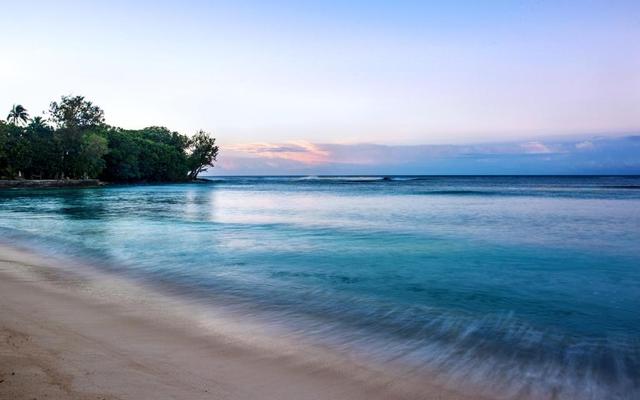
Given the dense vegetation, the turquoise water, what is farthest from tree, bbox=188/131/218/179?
the turquoise water

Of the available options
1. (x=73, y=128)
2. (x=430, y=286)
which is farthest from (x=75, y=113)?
(x=430, y=286)

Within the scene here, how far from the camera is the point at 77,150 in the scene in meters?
76.4

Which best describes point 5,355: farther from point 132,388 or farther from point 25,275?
point 25,275

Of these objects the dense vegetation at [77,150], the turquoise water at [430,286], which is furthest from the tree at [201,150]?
the turquoise water at [430,286]

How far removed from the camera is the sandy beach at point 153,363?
3.82 metres

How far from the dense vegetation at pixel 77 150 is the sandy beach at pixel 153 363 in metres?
68.6

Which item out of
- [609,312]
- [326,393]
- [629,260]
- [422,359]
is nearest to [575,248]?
[629,260]

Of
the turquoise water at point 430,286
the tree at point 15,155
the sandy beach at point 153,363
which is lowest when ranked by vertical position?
the turquoise water at point 430,286

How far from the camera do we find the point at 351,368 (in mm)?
4793

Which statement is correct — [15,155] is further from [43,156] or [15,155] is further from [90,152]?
[90,152]

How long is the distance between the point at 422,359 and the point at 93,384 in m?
3.38

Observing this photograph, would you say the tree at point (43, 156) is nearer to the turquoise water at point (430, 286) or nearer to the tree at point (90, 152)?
the tree at point (90, 152)

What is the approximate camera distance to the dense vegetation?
6838 centimetres

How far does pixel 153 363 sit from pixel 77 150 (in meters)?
82.4
